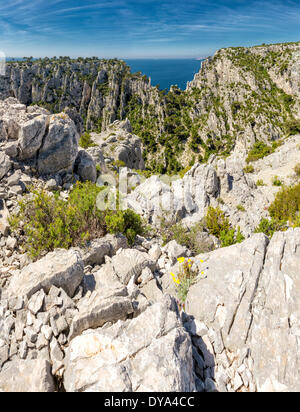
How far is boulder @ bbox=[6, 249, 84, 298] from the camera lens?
4.64 m

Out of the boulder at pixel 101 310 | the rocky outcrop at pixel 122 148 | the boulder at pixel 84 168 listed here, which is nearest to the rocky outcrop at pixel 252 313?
the boulder at pixel 101 310

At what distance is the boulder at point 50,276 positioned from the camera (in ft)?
15.2

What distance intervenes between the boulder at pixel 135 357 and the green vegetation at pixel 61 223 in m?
3.00

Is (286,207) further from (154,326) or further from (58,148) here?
(58,148)

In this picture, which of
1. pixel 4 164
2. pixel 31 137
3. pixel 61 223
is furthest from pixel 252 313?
pixel 31 137

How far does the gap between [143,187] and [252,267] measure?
287 inches

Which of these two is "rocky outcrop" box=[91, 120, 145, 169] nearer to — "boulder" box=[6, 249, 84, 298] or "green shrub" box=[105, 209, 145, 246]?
"green shrub" box=[105, 209, 145, 246]

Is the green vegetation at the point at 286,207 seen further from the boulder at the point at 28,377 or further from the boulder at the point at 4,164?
the boulder at the point at 4,164

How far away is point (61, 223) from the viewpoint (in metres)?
6.21

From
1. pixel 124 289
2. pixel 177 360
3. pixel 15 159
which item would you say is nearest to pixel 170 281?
pixel 124 289

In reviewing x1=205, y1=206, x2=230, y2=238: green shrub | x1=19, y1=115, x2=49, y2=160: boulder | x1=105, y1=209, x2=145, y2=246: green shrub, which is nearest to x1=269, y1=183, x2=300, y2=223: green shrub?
x1=205, y1=206, x2=230, y2=238: green shrub
